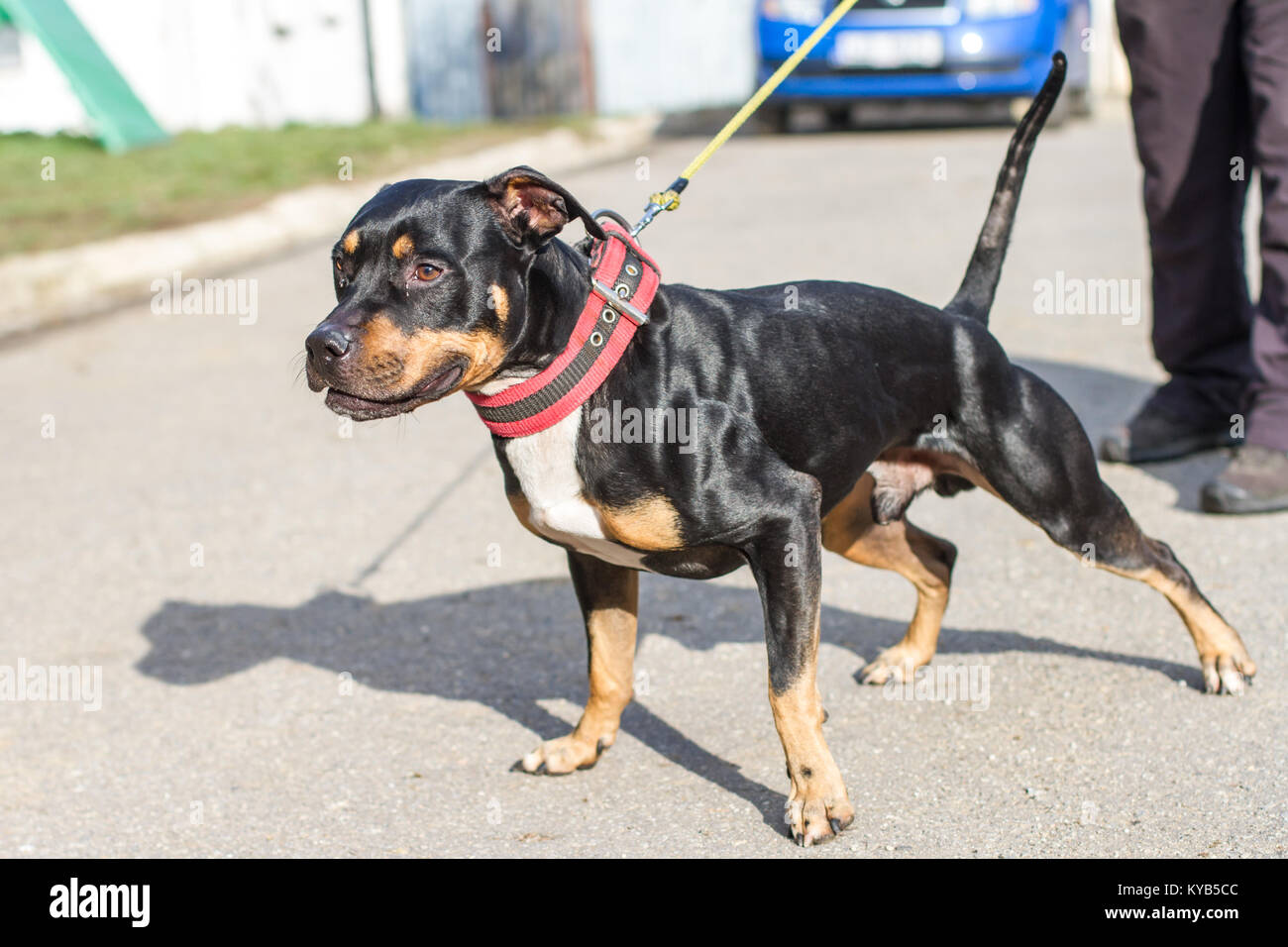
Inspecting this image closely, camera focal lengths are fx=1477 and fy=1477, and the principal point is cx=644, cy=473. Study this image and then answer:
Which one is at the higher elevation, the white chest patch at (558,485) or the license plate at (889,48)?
the license plate at (889,48)

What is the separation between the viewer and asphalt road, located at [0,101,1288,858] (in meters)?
3.32

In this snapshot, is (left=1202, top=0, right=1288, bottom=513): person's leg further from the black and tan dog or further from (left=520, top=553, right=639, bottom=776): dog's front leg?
(left=520, top=553, right=639, bottom=776): dog's front leg

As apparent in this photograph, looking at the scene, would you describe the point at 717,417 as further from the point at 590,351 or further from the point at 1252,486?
the point at 1252,486

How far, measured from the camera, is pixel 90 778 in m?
3.68

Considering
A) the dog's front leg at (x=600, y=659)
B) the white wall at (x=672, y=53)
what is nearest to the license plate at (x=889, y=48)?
the white wall at (x=672, y=53)

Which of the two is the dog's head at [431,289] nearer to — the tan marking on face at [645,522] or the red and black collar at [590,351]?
the red and black collar at [590,351]

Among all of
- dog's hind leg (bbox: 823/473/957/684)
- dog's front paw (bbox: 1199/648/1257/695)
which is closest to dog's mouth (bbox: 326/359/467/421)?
dog's hind leg (bbox: 823/473/957/684)

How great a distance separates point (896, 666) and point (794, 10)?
995 cm

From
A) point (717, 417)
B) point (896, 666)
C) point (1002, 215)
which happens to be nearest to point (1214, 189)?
point (1002, 215)

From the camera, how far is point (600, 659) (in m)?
3.59

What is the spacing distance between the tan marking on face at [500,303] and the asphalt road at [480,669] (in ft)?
3.73

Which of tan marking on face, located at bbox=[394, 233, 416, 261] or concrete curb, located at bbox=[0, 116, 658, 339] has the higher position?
tan marking on face, located at bbox=[394, 233, 416, 261]

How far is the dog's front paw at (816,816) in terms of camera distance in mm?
3146

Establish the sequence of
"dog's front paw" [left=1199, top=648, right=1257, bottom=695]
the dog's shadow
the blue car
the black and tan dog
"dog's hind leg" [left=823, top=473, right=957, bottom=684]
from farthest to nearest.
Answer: the blue car
the dog's shadow
"dog's hind leg" [left=823, top=473, right=957, bottom=684]
"dog's front paw" [left=1199, top=648, right=1257, bottom=695]
the black and tan dog
